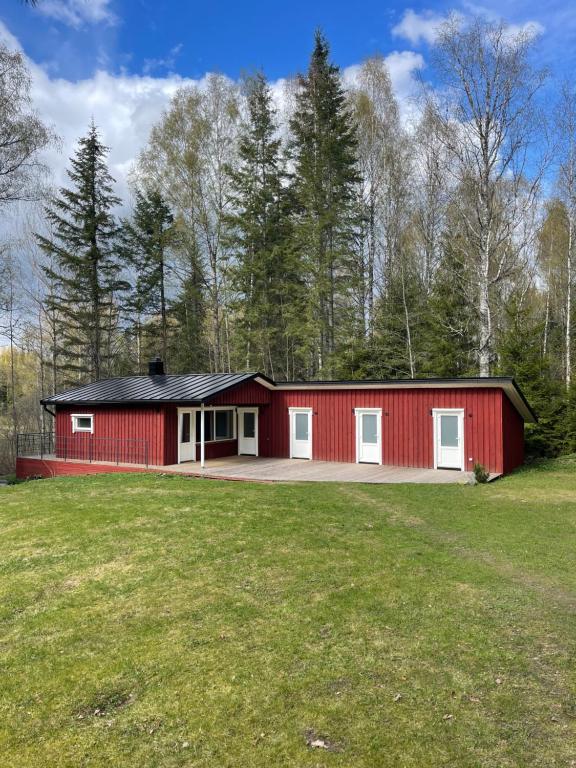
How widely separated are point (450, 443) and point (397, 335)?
853 centimetres

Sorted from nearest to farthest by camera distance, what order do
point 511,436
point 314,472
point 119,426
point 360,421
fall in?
point 314,472
point 511,436
point 360,421
point 119,426

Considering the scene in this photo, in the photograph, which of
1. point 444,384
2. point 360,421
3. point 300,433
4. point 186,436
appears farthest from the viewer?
point 300,433

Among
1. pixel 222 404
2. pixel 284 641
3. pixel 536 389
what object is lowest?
pixel 284 641

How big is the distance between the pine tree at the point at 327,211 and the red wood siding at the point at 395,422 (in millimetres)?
5229

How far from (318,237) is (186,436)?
1109 centimetres

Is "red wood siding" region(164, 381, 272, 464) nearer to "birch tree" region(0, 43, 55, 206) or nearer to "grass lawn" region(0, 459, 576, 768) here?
"grass lawn" region(0, 459, 576, 768)

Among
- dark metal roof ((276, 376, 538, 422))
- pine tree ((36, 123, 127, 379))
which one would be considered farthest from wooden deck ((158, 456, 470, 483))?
pine tree ((36, 123, 127, 379))

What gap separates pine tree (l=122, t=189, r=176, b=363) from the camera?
27.3 m

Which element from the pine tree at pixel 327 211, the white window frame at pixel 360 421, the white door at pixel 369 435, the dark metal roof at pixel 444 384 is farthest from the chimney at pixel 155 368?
the white door at pixel 369 435

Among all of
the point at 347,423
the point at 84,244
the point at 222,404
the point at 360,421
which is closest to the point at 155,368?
the point at 222,404

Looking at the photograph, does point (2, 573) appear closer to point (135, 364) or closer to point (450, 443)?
point (450, 443)

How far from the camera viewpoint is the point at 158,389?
54.6 feet

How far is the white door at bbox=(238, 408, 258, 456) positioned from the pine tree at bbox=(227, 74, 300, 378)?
5983 mm

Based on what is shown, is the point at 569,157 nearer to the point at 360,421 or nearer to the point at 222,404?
the point at 360,421
